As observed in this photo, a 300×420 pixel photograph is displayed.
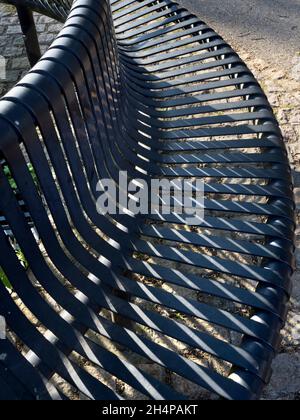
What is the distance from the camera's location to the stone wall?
4.65 m

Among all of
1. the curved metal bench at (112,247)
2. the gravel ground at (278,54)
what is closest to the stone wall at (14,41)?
the gravel ground at (278,54)

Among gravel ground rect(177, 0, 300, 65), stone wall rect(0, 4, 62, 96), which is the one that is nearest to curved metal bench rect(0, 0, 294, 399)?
gravel ground rect(177, 0, 300, 65)

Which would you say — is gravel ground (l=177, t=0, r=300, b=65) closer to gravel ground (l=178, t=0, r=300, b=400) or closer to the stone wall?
gravel ground (l=178, t=0, r=300, b=400)

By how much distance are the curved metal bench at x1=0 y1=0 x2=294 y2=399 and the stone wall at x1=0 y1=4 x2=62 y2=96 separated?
7.45 feet

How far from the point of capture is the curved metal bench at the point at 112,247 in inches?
69.5

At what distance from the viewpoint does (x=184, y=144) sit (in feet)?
8.71

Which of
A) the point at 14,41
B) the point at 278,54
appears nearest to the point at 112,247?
the point at 278,54

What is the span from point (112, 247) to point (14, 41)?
3572 millimetres

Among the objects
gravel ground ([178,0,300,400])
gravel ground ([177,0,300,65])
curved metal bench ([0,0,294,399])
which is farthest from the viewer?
gravel ground ([177,0,300,65])

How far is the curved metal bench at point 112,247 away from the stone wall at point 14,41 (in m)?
2.27

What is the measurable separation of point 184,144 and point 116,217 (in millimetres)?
563

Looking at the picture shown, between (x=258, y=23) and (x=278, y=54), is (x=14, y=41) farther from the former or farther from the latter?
(x=278, y=54)

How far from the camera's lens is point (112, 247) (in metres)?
2.19
